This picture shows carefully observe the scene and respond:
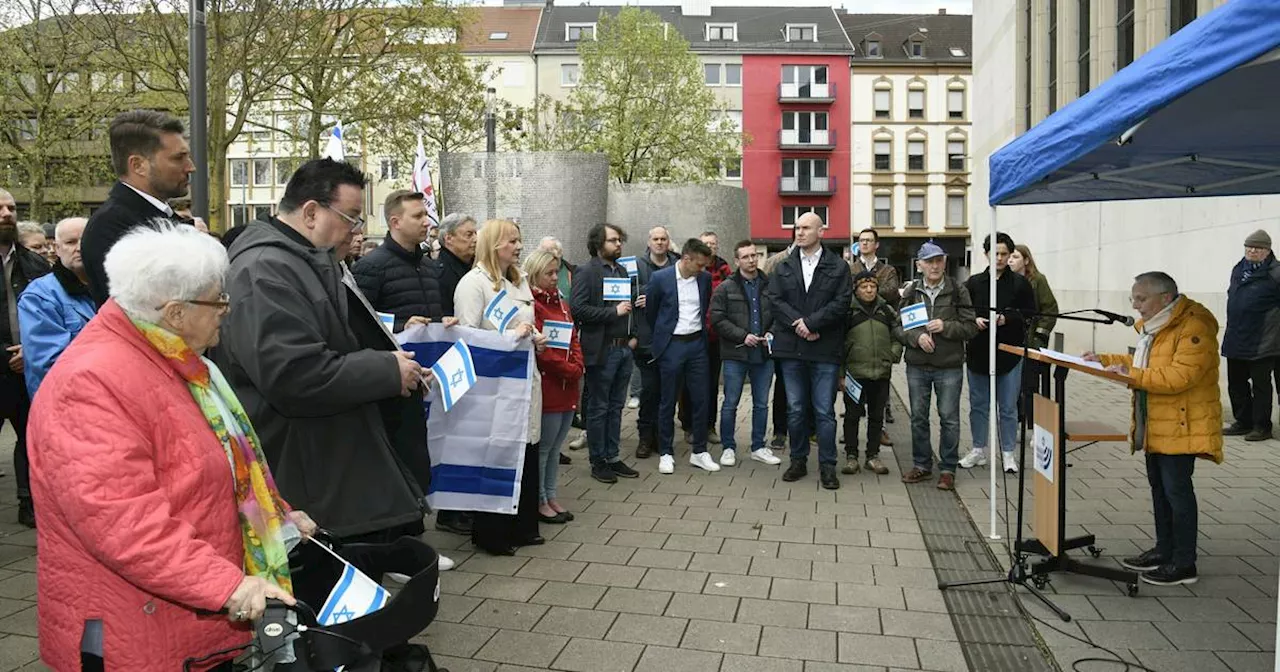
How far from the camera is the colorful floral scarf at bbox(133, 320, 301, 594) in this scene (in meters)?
2.49

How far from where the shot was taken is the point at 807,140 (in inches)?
2261

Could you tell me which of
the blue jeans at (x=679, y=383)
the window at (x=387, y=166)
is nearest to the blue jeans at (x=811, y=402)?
the blue jeans at (x=679, y=383)

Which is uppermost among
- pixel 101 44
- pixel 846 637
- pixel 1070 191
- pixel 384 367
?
pixel 101 44

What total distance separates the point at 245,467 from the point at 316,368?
0.64 m

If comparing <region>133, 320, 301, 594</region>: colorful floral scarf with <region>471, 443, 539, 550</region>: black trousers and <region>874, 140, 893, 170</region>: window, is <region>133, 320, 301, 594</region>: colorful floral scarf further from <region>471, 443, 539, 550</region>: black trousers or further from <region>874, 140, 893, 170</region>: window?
<region>874, 140, 893, 170</region>: window

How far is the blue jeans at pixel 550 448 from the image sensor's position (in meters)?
6.61

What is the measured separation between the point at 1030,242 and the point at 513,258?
18.5 m

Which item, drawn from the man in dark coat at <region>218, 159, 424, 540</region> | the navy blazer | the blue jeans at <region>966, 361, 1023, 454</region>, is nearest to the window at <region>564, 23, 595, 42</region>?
the navy blazer

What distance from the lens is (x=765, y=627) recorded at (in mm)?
4625

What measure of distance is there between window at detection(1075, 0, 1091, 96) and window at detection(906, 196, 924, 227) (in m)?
40.0

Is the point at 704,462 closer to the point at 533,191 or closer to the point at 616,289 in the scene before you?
the point at 616,289

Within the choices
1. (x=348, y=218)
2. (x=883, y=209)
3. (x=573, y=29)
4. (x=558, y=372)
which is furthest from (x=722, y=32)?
(x=348, y=218)

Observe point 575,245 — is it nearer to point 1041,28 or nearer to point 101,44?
point 101,44

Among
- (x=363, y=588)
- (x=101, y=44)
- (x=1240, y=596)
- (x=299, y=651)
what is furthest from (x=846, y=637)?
(x=101, y=44)
